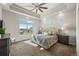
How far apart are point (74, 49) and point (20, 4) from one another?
1.79 m

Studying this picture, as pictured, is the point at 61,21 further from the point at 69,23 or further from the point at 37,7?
the point at 37,7

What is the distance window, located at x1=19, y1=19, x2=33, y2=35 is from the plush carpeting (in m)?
0.30

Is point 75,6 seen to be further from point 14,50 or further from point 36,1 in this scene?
point 14,50

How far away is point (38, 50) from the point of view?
189cm

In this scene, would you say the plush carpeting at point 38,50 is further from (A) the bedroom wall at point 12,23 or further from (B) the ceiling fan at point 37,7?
(B) the ceiling fan at point 37,7

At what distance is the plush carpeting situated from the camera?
1.82 m

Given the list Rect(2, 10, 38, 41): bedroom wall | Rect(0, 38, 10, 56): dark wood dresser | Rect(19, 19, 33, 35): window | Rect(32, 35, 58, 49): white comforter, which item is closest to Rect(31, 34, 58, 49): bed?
Rect(32, 35, 58, 49): white comforter

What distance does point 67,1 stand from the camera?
1.83m

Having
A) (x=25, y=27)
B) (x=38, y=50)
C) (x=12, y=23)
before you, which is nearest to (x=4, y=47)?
(x=12, y=23)

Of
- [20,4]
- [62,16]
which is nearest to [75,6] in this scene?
[62,16]

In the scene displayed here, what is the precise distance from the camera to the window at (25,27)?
1963 millimetres

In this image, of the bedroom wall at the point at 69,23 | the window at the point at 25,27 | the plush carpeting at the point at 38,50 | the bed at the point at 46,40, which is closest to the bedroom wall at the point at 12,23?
the window at the point at 25,27

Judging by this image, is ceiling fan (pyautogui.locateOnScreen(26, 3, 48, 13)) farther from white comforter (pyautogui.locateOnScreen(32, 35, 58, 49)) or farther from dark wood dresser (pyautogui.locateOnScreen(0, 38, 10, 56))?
dark wood dresser (pyautogui.locateOnScreen(0, 38, 10, 56))

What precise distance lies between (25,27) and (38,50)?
72cm
